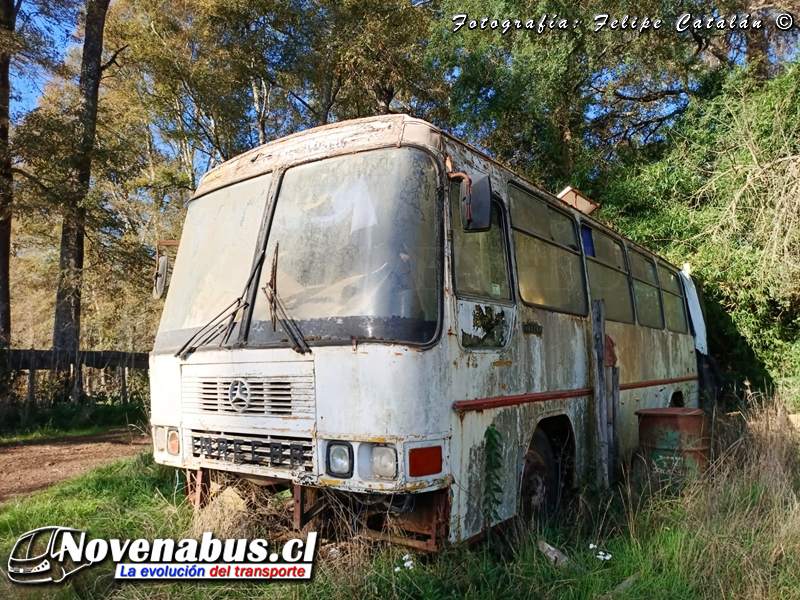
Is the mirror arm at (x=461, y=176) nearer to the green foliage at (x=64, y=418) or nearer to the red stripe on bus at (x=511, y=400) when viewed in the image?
the red stripe on bus at (x=511, y=400)

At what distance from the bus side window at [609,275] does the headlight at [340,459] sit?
338cm

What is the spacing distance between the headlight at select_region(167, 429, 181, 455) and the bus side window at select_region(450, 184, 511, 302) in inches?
83.5

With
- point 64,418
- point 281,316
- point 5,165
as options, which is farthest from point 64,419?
point 281,316

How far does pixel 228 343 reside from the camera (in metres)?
3.68

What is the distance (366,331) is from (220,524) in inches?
62.5

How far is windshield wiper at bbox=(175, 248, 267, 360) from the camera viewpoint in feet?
12.2

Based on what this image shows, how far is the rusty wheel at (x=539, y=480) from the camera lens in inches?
169

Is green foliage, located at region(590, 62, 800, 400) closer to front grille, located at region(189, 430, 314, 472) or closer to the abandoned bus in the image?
the abandoned bus

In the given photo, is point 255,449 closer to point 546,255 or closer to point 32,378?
point 546,255

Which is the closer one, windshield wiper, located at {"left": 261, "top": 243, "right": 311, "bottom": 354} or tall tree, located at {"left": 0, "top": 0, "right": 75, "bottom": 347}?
windshield wiper, located at {"left": 261, "top": 243, "right": 311, "bottom": 354}

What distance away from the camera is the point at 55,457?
774 centimetres

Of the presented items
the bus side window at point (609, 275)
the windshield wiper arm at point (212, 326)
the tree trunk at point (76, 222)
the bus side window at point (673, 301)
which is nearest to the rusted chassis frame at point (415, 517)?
the windshield wiper arm at point (212, 326)

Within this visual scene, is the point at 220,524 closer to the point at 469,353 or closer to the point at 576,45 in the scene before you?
the point at 469,353

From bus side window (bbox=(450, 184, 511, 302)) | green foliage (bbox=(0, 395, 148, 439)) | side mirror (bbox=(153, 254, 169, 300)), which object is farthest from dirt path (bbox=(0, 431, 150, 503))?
bus side window (bbox=(450, 184, 511, 302))
